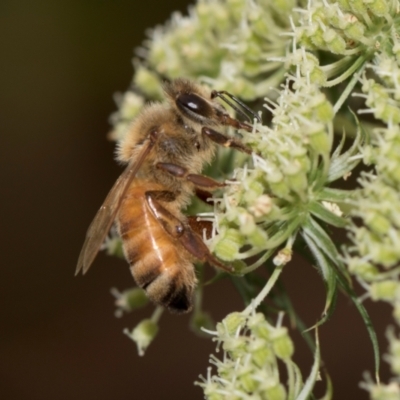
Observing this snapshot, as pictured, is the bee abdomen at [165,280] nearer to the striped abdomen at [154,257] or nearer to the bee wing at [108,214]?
the striped abdomen at [154,257]

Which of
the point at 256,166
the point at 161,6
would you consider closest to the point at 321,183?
the point at 256,166

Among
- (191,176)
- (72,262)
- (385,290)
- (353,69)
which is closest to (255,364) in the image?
(385,290)

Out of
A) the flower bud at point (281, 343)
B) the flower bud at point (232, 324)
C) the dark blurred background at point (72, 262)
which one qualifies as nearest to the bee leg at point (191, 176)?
the flower bud at point (232, 324)

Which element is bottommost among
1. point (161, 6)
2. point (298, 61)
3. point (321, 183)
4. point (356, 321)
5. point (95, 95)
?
point (356, 321)

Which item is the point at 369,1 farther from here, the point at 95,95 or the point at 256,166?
the point at 95,95

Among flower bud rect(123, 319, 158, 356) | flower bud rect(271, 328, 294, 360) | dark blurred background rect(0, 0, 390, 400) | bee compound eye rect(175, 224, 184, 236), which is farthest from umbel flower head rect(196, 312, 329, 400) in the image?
dark blurred background rect(0, 0, 390, 400)

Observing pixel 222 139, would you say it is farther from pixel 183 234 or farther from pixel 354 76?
pixel 354 76
